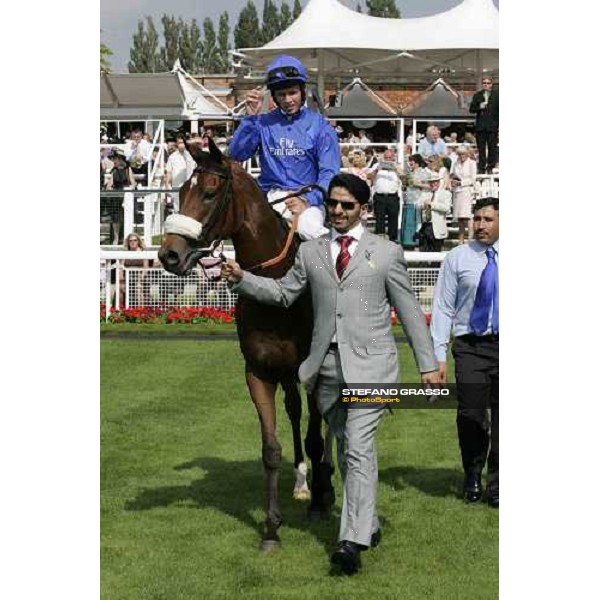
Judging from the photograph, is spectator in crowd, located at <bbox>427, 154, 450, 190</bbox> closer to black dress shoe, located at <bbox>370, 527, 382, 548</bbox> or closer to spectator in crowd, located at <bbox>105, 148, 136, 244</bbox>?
spectator in crowd, located at <bbox>105, 148, 136, 244</bbox>

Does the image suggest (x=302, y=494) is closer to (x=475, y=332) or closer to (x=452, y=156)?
(x=475, y=332)

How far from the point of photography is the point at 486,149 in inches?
458

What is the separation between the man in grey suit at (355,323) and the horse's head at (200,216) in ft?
0.82

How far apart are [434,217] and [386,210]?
589mm

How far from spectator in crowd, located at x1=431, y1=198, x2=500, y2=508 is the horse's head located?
1.53 metres

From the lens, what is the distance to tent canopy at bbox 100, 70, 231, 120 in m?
15.8

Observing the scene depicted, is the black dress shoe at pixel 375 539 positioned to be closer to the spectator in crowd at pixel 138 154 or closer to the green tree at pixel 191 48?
the green tree at pixel 191 48

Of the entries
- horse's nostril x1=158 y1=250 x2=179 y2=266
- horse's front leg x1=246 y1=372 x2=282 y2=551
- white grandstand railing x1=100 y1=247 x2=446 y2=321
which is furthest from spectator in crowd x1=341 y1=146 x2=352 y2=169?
horse's nostril x1=158 y1=250 x2=179 y2=266

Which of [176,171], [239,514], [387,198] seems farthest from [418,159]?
[239,514]

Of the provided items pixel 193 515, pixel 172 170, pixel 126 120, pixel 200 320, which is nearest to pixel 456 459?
pixel 193 515

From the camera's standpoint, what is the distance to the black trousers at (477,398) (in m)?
7.81
